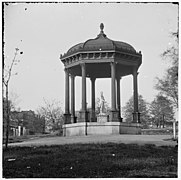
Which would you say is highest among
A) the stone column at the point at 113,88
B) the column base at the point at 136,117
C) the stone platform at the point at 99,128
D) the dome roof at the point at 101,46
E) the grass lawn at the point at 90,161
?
the dome roof at the point at 101,46

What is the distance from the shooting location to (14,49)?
9398 millimetres

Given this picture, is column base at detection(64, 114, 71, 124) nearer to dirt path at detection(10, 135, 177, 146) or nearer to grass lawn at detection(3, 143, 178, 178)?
dirt path at detection(10, 135, 177, 146)

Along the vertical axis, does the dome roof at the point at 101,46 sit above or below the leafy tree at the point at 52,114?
above

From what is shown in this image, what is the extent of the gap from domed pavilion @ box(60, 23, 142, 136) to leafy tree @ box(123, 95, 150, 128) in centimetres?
14

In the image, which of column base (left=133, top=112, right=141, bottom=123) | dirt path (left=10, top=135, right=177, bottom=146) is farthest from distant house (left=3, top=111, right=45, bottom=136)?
column base (left=133, top=112, right=141, bottom=123)

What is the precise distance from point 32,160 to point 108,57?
436cm

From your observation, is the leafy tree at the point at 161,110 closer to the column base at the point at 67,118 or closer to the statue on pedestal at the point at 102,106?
the statue on pedestal at the point at 102,106

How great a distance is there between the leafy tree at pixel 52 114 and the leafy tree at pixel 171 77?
9.71 ft

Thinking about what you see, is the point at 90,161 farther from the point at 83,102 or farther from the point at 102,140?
the point at 83,102

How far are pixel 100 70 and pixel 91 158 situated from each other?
14.7ft

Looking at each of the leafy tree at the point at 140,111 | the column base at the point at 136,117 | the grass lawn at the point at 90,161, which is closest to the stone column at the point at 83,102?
the leafy tree at the point at 140,111

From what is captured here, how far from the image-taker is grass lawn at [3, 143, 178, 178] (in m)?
8.24

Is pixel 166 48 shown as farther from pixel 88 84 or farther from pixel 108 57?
pixel 88 84

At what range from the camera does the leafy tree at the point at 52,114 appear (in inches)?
391
